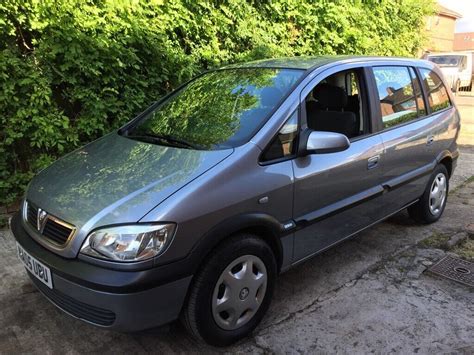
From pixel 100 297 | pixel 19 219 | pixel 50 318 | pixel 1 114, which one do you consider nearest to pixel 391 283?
pixel 100 297

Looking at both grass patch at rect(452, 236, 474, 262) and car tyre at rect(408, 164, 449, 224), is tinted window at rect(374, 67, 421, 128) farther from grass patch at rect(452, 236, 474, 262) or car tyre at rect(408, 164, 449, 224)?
grass patch at rect(452, 236, 474, 262)

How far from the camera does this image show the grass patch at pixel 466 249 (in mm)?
3820

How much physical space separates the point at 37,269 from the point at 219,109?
5.11 ft

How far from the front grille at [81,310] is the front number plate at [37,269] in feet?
0.17

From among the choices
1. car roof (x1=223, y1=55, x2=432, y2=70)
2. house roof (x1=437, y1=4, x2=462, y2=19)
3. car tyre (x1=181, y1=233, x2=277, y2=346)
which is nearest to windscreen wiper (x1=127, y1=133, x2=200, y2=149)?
car tyre (x1=181, y1=233, x2=277, y2=346)

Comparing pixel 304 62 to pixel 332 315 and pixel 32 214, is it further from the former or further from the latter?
pixel 32 214

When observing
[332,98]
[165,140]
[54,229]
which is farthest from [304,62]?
[54,229]

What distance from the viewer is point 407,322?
2.86 metres

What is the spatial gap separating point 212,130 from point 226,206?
692 mm

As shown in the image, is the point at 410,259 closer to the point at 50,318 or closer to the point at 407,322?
the point at 407,322

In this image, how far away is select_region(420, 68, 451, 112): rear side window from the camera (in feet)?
14.0

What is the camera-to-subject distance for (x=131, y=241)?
212cm

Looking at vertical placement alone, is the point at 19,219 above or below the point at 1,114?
below

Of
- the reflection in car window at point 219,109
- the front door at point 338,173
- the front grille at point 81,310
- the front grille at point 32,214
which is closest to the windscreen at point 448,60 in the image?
the front door at point 338,173
